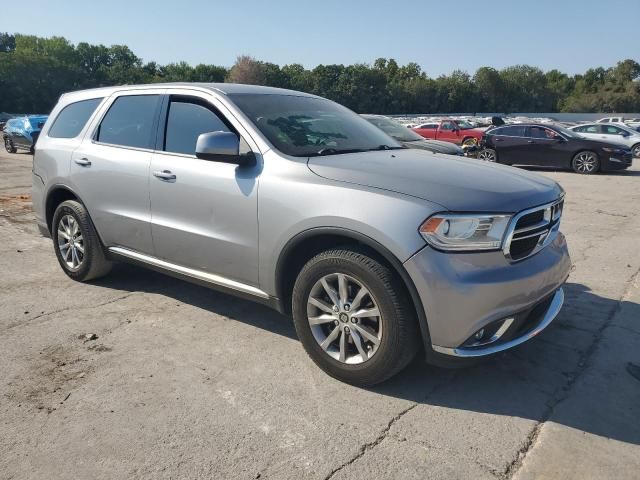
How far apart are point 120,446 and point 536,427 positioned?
214 centimetres

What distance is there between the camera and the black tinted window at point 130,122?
170 inches

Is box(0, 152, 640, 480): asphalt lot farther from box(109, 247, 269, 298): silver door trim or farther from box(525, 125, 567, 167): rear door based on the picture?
box(525, 125, 567, 167): rear door

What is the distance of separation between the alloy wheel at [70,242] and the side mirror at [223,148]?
2.12 metres

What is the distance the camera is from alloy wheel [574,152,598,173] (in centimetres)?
1580

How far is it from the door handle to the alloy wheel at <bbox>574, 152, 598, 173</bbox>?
589 inches

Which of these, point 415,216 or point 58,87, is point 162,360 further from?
point 58,87

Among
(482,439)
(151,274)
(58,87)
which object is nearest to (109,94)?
(151,274)

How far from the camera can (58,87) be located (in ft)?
278

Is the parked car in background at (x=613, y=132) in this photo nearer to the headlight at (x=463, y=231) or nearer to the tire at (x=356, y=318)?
the headlight at (x=463, y=231)

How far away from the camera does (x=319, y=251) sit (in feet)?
11.1

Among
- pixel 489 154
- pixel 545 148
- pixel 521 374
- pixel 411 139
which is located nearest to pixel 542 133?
pixel 545 148

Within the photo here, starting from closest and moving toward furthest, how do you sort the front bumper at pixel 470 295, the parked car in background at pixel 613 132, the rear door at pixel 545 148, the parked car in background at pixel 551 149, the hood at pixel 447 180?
the front bumper at pixel 470 295 → the hood at pixel 447 180 → the parked car in background at pixel 551 149 → the rear door at pixel 545 148 → the parked car in background at pixel 613 132

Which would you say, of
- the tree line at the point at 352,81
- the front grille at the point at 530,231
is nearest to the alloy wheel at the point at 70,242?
the front grille at the point at 530,231

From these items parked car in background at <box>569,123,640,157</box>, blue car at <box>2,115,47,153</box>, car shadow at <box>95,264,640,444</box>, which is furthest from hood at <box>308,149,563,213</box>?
parked car in background at <box>569,123,640,157</box>
